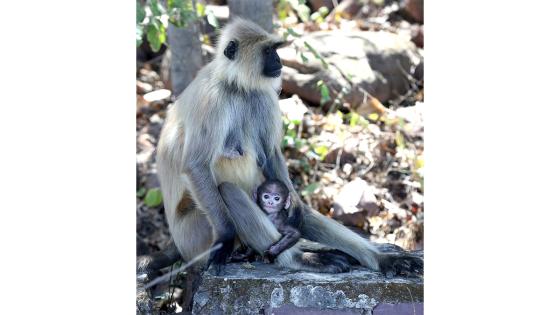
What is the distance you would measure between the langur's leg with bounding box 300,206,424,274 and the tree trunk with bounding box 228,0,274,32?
1248 millimetres

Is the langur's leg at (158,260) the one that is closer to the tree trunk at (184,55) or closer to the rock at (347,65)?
the tree trunk at (184,55)

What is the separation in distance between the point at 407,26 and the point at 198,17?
1.41m

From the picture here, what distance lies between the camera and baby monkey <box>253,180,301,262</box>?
4410 mm

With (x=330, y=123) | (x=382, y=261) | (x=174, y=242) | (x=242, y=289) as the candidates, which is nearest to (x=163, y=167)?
(x=174, y=242)

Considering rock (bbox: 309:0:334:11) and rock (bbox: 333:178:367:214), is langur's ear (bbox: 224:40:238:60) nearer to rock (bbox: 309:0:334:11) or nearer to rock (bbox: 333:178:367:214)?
rock (bbox: 309:0:334:11)

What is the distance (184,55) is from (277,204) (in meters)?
1.85

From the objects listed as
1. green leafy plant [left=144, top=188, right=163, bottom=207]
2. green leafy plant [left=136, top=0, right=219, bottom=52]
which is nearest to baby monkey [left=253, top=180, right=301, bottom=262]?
green leafy plant [left=136, top=0, right=219, bottom=52]

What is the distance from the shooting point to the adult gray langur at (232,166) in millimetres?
4328

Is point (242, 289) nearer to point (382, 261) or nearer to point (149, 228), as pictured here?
point (382, 261)

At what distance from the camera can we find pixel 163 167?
4691mm

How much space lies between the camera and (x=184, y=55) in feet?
19.2

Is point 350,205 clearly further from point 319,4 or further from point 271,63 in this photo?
point 271,63

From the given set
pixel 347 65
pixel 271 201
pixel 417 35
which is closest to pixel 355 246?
pixel 271 201

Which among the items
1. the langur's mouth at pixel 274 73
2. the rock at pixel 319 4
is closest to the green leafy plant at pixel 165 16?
the langur's mouth at pixel 274 73
